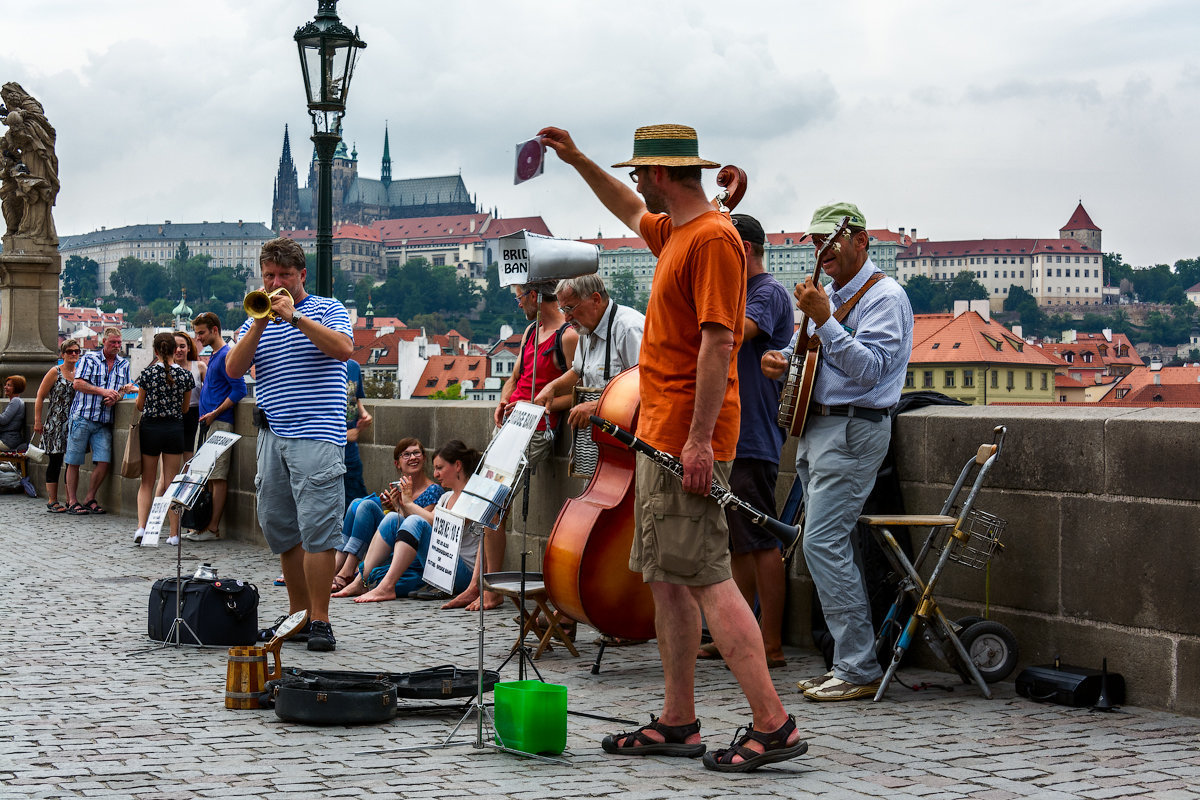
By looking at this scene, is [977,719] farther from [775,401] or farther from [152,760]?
[152,760]

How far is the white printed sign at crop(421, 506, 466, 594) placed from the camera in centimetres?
516

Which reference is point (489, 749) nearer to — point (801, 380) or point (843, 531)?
point (843, 531)

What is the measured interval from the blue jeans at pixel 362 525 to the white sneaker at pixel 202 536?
132 inches

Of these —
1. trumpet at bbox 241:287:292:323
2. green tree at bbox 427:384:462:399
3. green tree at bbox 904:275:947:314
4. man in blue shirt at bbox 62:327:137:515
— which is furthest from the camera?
green tree at bbox 904:275:947:314

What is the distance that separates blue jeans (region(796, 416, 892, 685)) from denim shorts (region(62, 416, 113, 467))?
1093 cm

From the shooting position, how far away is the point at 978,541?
6.27m

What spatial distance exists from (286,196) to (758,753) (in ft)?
650

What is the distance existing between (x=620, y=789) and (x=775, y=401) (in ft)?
8.65

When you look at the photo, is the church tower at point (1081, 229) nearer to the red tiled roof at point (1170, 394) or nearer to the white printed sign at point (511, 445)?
the red tiled roof at point (1170, 394)

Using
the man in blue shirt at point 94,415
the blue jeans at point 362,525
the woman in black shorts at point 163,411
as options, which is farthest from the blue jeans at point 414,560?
the man in blue shirt at point 94,415

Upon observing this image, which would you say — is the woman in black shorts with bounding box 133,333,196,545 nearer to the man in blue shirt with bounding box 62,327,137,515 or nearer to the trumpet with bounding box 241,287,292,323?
the man in blue shirt with bounding box 62,327,137,515

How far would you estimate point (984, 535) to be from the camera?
Answer: 612 cm

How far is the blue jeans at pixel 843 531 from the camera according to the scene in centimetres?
586

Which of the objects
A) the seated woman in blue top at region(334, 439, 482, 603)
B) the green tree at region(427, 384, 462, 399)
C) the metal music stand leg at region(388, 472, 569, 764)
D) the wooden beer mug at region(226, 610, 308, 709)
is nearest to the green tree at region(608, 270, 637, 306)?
the green tree at region(427, 384, 462, 399)
